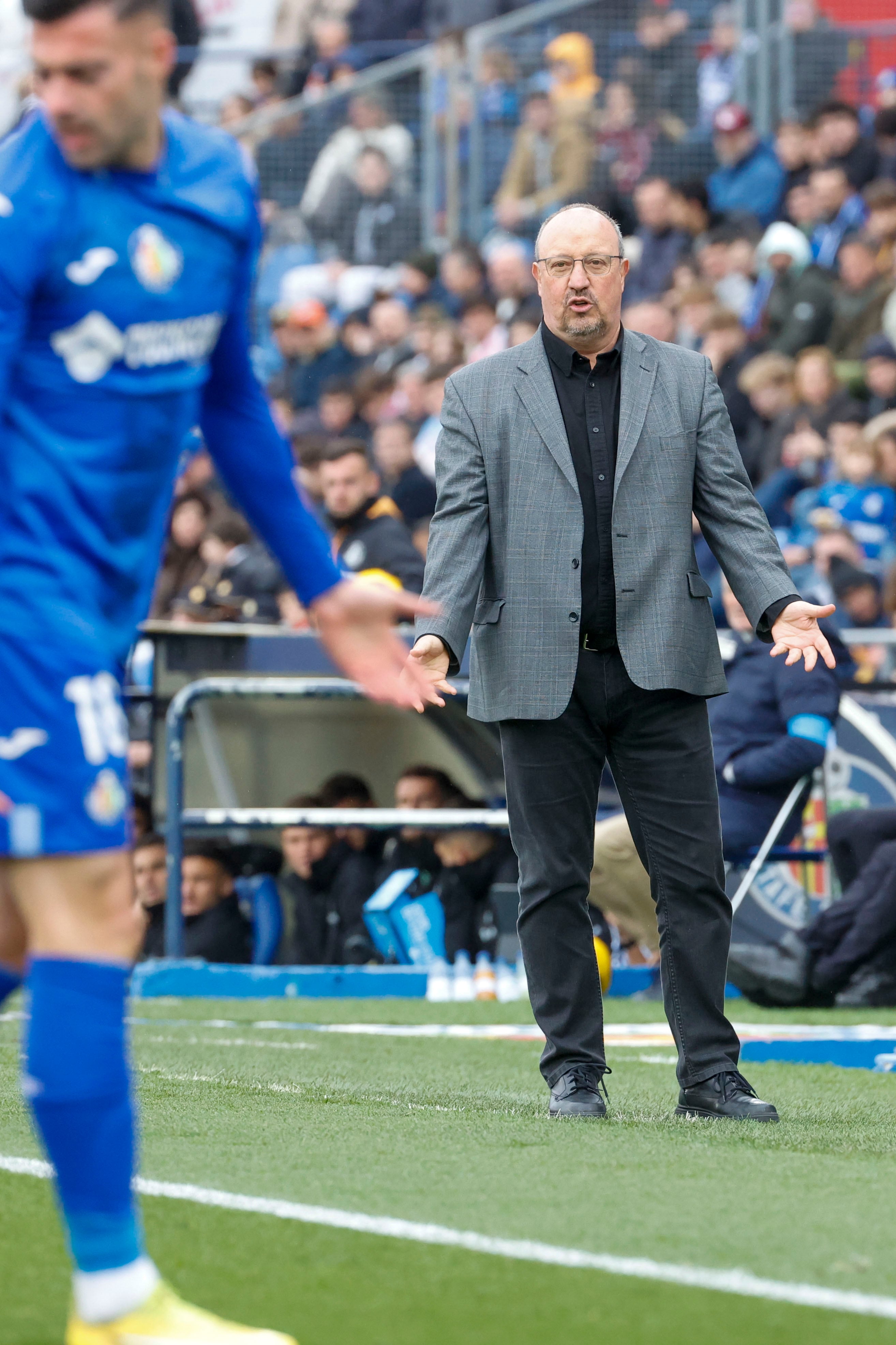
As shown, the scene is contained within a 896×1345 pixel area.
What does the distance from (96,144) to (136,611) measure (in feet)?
2.19

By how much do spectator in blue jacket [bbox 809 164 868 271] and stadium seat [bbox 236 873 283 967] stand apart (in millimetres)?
6854

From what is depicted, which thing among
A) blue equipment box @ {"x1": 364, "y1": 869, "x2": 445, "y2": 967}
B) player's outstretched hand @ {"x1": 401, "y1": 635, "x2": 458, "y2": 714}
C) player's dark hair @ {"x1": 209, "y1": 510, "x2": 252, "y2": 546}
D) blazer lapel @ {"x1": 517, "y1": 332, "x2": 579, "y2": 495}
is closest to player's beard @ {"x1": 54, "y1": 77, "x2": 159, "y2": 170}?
player's outstretched hand @ {"x1": 401, "y1": 635, "x2": 458, "y2": 714}

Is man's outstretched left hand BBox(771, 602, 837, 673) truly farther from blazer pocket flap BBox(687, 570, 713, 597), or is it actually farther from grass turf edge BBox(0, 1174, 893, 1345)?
grass turf edge BBox(0, 1174, 893, 1345)

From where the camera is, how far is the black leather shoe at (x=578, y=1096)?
17.6 feet

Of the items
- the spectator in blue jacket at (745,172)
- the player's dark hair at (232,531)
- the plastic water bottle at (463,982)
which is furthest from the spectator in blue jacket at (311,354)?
the plastic water bottle at (463,982)

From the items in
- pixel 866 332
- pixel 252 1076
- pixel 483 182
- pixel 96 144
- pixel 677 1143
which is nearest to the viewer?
pixel 96 144

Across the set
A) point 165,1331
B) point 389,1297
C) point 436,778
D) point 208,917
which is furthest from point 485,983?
point 165,1331

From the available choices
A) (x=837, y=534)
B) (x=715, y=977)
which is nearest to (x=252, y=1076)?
(x=715, y=977)

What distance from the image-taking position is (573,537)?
5543mm

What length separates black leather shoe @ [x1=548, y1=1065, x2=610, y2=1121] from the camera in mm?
→ 5371

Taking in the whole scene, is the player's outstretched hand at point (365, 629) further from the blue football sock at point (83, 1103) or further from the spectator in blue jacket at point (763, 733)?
the spectator in blue jacket at point (763, 733)

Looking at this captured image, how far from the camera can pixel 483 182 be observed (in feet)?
64.1

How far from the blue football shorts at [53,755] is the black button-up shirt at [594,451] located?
2747 millimetres

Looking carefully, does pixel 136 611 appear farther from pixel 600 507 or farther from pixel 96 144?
pixel 600 507
